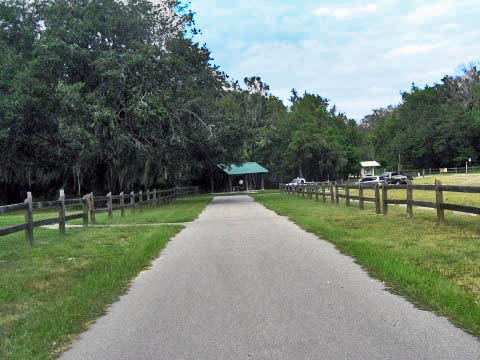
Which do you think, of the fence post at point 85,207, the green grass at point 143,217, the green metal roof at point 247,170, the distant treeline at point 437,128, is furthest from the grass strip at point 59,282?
the distant treeline at point 437,128

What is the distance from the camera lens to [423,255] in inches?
349

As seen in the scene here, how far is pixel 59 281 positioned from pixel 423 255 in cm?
588

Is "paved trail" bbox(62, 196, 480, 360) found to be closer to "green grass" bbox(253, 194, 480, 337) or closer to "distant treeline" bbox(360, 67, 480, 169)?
"green grass" bbox(253, 194, 480, 337)

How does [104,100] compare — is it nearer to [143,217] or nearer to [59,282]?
[143,217]

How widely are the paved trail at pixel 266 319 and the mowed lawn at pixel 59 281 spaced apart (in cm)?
27

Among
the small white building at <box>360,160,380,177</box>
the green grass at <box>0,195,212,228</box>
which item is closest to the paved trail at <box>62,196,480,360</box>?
the green grass at <box>0,195,212,228</box>

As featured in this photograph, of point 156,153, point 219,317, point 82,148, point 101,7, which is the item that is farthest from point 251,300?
point 101,7

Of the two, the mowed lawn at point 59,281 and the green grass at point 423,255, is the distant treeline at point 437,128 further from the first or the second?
the mowed lawn at point 59,281

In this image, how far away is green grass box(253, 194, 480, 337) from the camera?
5969mm

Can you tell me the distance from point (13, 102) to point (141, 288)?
23.2 m

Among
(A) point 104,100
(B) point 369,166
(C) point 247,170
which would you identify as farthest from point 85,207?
(B) point 369,166

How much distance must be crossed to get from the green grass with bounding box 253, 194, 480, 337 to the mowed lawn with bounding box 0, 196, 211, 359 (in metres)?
3.80

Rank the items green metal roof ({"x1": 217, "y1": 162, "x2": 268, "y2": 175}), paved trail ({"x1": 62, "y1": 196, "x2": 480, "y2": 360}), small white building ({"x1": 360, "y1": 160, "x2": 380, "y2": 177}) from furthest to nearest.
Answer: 1. small white building ({"x1": 360, "y1": 160, "x2": 380, "y2": 177})
2. green metal roof ({"x1": 217, "y1": 162, "x2": 268, "y2": 175})
3. paved trail ({"x1": 62, "y1": 196, "x2": 480, "y2": 360})

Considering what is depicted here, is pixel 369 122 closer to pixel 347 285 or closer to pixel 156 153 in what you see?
pixel 156 153
